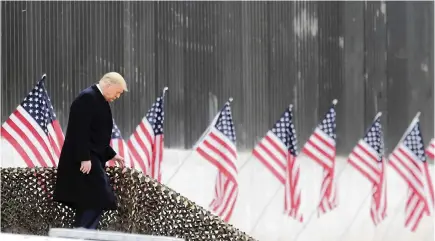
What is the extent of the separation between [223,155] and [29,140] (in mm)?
1881

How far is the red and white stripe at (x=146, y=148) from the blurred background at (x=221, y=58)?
15 cm

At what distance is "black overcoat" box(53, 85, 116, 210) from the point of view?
5.94 meters

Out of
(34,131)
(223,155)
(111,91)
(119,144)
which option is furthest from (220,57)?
(111,91)

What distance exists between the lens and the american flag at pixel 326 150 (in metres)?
7.95

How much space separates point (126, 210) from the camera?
20.1 feet

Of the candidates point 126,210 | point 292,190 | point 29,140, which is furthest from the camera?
point 292,190

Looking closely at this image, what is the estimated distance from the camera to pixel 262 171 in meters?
8.22

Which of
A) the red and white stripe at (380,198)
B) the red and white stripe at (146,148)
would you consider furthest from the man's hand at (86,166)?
the red and white stripe at (380,198)

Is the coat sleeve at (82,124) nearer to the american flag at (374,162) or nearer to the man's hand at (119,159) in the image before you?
the man's hand at (119,159)

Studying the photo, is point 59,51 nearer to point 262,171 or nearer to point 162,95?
point 162,95

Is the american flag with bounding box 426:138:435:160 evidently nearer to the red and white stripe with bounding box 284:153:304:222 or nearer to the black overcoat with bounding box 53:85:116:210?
the red and white stripe with bounding box 284:153:304:222

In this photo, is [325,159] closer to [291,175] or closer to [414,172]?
[291,175]

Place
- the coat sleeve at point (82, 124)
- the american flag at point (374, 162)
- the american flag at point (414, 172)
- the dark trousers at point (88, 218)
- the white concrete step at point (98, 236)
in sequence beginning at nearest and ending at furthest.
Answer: the white concrete step at point (98, 236) → the coat sleeve at point (82, 124) → the dark trousers at point (88, 218) → the american flag at point (414, 172) → the american flag at point (374, 162)

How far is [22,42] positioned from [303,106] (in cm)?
294
